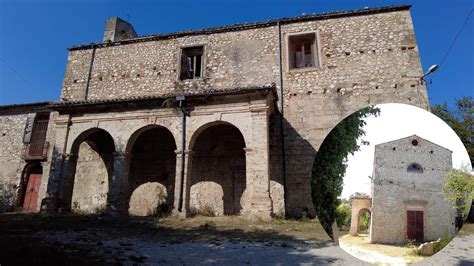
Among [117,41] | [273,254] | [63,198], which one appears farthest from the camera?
[117,41]

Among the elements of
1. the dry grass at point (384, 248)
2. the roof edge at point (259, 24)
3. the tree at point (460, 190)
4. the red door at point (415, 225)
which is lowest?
the dry grass at point (384, 248)

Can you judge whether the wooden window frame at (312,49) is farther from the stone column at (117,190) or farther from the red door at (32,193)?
the red door at (32,193)

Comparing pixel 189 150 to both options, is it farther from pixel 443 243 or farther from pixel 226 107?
pixel 443 243

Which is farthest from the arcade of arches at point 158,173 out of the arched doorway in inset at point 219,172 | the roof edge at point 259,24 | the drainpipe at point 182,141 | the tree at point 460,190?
the tree at point 460,190

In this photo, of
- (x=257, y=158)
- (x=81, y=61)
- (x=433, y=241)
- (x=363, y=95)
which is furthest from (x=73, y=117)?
(x=433, y=241)

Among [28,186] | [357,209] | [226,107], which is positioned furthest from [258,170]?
[28,186]

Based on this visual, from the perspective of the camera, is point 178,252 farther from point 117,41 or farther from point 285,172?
point 117,41

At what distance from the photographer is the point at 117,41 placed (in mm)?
14852

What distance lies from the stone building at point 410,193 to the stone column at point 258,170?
7333 mm

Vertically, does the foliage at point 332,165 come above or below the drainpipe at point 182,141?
below

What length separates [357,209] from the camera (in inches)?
63.6

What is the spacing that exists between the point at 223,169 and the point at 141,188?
3707 millimetres

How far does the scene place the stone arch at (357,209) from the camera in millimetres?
1571

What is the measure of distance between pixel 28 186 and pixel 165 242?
13.7 m
